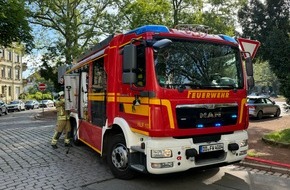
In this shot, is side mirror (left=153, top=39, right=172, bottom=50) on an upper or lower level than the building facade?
lower

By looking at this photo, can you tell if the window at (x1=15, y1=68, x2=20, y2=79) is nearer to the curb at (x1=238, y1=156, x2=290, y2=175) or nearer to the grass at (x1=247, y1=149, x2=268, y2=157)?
the grass at (x1=247, y1=149, x2=268, y2=157)

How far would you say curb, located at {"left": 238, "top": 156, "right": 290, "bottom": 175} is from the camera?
6982mm

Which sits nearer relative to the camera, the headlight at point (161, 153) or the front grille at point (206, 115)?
the headlight at point (161, 153)

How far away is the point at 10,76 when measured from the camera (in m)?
72.1

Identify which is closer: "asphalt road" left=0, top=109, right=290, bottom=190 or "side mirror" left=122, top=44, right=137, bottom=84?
"side mirror" left=122, top=44, right=137, bottom=84

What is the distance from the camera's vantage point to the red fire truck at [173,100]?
18.2ft

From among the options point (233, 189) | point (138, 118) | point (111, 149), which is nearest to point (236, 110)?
point (233, 189)

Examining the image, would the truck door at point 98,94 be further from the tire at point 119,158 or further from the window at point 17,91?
the window at point 17,91

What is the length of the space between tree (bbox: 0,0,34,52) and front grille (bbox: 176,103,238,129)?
16.2 meters

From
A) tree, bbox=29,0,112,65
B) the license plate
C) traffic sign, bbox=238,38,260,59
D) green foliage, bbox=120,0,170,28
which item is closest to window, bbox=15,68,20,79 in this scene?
tree, bbox=29,0,112,65

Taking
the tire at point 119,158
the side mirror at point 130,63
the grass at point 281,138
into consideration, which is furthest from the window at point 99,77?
the grass at point 281,138

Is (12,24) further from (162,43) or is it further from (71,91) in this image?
(162,43)

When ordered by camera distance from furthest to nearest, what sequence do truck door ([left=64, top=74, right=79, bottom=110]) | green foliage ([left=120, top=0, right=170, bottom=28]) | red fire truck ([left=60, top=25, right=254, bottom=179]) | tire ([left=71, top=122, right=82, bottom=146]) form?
green foliage ([left=120, top=0, right=170, bottom=28])
tire ([left=71, top=122, right=82, bottom=146])
truck door ([left=64, top=74, right=79, bottom=110])
red fire truck ([left=60, top=25, right=254, bottom=179])

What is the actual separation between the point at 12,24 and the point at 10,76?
184 ft
